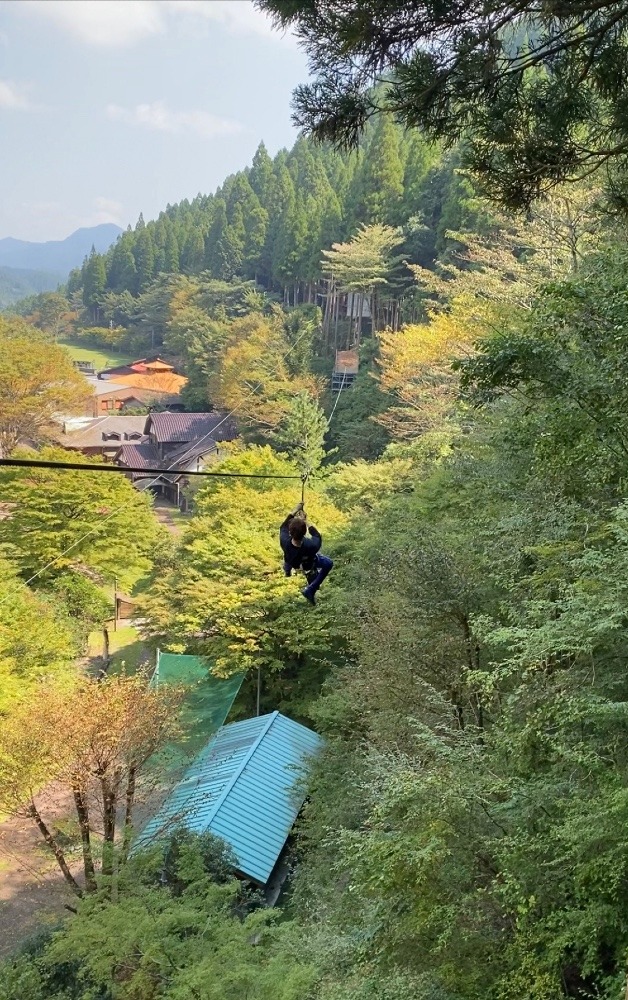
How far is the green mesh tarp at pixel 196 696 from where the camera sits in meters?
9.38

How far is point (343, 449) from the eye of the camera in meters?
23.4

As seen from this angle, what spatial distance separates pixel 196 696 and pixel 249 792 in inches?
69.7

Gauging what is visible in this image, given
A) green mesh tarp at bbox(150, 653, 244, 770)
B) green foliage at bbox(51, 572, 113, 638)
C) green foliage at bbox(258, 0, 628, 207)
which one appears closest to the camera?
green foliage at bbox(258, 0, 628, 207)

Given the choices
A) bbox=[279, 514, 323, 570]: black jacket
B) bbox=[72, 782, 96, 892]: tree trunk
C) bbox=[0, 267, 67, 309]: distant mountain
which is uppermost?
bbox=[0, 267, 67, 309]: distant mountain

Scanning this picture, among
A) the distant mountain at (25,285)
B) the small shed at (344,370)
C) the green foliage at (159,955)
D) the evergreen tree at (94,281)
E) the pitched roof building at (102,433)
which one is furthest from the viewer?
the distant mountain at (25,285)

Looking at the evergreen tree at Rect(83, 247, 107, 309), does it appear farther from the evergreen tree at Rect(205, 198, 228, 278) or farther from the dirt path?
the dirt path

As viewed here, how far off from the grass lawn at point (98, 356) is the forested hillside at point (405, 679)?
121 feet

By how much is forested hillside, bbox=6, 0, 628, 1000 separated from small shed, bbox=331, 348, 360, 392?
10.0m

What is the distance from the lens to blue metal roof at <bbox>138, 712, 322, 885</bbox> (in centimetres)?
843

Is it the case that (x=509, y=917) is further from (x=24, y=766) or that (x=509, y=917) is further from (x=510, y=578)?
(x=24, y=766)

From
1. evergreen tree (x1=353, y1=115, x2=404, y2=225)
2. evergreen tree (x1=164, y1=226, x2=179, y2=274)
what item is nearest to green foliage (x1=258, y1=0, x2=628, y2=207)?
evergreen tree (x1=353, y1=115, x2=404, y2=225)

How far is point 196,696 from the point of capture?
1045 centimetres

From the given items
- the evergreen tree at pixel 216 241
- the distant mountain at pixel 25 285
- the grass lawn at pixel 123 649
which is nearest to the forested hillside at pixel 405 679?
the grass lawn at pixel 123 649

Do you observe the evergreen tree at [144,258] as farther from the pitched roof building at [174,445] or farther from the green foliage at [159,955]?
the green foliage at [159,955]
